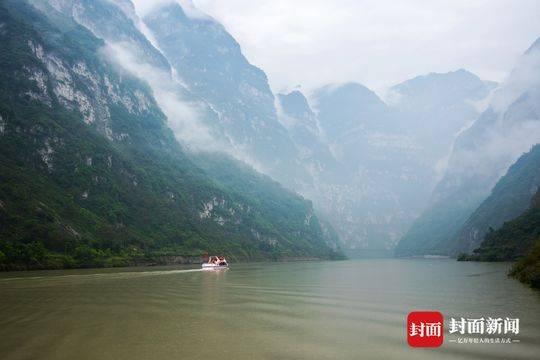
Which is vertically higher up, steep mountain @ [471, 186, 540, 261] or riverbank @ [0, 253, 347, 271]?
steep mountain @ [471, 186, 540, 261]

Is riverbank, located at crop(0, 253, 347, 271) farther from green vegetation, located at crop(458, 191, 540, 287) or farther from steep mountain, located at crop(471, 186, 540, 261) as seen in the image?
steep mountain, located at crop(471, 186, 540, 261)

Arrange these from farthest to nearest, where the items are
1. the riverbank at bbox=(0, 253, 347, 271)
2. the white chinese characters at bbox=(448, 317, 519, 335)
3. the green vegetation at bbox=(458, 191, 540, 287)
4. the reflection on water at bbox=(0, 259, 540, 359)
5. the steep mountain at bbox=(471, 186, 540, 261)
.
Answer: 1. the steep mountain at bbox=(471, 186, 540, 261)
2. the green vegetation at bbox=(458, 191, 540, 287)
3. the riverbank at bbox=(0, 253, 347, 271)
4. the white chinese characters at bbox=(448, 317, 519, 335)
5. the reflection on water at bbox=(0, 259, 540, 359)

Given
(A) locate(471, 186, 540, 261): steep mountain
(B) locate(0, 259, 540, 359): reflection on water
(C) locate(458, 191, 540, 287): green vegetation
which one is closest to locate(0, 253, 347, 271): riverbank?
(B) locate(0, 259, 540, 359): reflection on water

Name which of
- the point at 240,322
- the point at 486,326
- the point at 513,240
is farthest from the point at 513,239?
the point at 240,322

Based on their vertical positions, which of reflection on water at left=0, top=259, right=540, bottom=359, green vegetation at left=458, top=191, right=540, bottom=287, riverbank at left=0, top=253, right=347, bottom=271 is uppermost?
green vegetation at left=458, top=191, right=540, bottom=287

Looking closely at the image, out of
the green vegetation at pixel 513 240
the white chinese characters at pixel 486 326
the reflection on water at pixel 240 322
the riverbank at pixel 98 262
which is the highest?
the green vegetation at pixel 513 240

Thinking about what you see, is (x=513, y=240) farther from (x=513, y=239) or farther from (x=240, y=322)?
(x=240, y=322)

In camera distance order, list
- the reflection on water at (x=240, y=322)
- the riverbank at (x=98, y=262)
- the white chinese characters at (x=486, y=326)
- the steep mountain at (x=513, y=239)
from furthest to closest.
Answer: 1. the steep mountain at (x=513, y=239)
2. the riverbank at (x=98, y=262)
3. the white chinese characters at (x=486, y=326)
4. the reflection on water at (x=240, y=322)

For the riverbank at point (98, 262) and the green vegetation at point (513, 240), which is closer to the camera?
the riverbank at point (98, 262)

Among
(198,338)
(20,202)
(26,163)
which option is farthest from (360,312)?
(26,163)

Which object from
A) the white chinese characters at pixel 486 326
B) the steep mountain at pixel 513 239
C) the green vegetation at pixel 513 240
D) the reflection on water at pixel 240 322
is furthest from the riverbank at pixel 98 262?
the steep mountain at pixel 513 239

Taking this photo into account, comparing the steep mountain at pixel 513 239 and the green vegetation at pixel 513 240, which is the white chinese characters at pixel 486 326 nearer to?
the green vegetation at pixel 513 240

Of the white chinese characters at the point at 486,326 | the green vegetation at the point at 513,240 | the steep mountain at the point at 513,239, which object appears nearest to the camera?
the white chinese characters at the point at 486,326

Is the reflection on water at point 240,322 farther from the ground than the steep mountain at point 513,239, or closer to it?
closer to it
